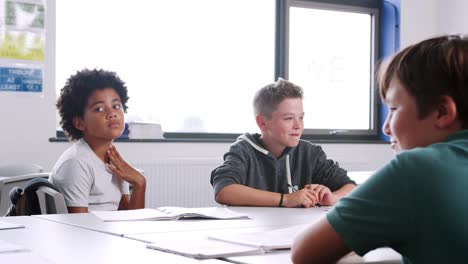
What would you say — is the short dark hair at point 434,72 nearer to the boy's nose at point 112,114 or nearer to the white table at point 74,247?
the white table at point 74,247

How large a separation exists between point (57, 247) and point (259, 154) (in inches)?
56.2

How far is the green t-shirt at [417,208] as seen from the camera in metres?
0.90

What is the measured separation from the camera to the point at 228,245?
126cm

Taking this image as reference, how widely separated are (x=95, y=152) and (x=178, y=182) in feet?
7.05

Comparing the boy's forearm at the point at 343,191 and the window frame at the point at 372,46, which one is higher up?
the window frame at the point at 372,46

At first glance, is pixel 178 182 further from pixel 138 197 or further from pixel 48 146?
pixel 138 197

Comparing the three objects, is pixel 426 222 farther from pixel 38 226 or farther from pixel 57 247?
pixel 38 226

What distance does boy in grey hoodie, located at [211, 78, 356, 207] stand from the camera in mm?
2570

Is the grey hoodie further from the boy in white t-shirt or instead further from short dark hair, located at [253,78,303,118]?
the boy in white t-shirt

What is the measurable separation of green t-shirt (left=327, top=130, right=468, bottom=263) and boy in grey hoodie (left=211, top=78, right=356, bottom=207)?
1.51 meters

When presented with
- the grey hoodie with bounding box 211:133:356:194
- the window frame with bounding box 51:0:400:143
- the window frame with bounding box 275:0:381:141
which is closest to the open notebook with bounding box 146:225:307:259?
the grey hoodie with bounding box 211:133:356:194

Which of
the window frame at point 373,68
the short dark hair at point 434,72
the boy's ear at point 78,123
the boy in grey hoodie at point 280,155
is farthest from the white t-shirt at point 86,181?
the window frame at point 373,68

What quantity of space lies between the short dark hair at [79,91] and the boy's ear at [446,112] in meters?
1.90

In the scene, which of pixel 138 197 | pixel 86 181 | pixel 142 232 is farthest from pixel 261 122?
pixel 142 232
